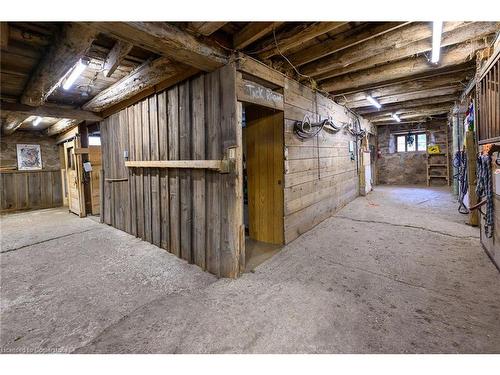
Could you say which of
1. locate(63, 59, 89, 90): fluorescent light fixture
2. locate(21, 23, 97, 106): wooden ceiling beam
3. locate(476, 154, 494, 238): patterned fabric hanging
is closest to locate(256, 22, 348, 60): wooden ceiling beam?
locate(21, 23, 97, 106): wooden ceiling beam

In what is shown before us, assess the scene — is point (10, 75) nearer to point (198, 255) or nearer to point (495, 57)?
point (198, 255)

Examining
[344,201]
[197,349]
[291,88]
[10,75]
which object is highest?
[10,75]

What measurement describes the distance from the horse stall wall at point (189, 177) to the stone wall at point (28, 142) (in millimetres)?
5355

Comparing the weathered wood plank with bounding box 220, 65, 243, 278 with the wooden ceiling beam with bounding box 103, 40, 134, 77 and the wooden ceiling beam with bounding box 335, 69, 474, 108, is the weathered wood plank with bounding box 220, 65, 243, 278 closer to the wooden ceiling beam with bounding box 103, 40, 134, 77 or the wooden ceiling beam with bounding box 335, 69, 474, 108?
the wooden ceiling beam with bounding box 103, 40, 134, 77

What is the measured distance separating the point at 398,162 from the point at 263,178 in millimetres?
9239

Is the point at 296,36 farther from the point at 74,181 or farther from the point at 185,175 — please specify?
the point at 74,181

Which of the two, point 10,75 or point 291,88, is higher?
point 10,75

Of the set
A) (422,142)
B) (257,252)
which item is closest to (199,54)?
(257,252)

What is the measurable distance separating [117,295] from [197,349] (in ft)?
3.99

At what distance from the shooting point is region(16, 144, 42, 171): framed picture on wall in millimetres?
7207

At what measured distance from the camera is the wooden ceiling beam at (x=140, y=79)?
2773 mm

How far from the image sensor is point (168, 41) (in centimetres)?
195
